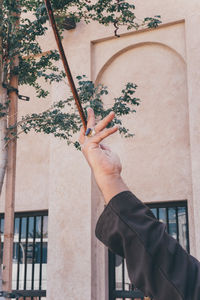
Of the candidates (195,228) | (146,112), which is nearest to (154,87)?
(146,112)

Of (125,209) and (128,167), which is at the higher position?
(128,167)

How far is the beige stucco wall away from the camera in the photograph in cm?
790

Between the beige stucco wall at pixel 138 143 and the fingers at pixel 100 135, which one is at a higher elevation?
the beige stucco wall at pixel 138 143

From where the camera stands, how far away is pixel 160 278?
35.2 inches

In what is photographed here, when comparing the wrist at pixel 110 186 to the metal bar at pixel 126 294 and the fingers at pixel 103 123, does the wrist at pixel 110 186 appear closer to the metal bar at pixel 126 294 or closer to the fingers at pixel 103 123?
the fingers at pixel 103 123

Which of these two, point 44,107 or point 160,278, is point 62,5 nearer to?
point 44,107

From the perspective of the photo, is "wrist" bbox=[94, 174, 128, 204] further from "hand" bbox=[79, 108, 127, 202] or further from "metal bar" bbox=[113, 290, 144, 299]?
"metal bar" bbox=[113, 290, 144, 299]

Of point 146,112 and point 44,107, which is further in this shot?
point 44,107

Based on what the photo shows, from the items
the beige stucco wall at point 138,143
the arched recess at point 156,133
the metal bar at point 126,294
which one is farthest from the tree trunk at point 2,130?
the metal bar at point 126,294

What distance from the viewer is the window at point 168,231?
7.82 meters

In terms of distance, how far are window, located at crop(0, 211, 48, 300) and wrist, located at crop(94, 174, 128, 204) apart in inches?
A: 328

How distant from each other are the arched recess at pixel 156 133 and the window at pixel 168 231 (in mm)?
213

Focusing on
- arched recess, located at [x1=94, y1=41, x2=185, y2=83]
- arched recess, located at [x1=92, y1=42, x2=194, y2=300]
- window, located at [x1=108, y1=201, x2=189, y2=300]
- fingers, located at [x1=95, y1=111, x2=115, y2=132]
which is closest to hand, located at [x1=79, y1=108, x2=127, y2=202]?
fingers, located at [x1=95, y1=111, x2=115, y2=132]

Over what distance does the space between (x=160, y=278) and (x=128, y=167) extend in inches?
294
